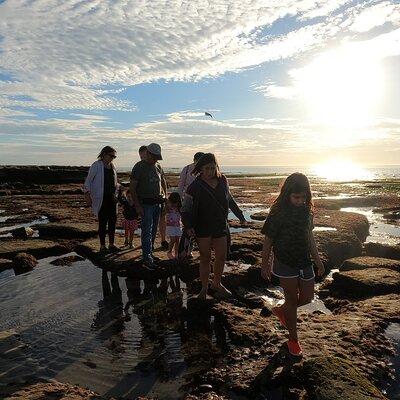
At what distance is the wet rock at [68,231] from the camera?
11525 mm

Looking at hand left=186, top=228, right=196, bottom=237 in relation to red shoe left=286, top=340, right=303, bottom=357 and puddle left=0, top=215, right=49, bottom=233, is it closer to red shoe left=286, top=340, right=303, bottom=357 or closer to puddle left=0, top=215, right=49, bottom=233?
red shoe left=286, top=340, right=303, bottom=357

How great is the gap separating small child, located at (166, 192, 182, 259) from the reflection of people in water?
1514 mm

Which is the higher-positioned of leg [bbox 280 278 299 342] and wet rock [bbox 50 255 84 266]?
leg [bbox 280 278 299 342]

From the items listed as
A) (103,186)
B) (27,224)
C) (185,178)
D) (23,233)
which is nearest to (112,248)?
(103,186)

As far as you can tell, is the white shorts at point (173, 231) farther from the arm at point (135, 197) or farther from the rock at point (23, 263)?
the rock at point (23, 263)

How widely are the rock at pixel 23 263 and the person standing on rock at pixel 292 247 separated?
228 inches

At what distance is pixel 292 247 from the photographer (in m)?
4.30

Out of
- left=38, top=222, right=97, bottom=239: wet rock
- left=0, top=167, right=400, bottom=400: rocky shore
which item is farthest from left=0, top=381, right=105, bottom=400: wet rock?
left=38, top=222, right=97, bottom=239: wet rock

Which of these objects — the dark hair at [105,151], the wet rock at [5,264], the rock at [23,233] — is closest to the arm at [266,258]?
the dark hair at [105,151]

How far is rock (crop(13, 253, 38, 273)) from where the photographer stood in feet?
26.7

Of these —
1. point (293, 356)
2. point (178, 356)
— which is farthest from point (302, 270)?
point (178, 356)

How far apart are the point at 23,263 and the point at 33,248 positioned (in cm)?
122

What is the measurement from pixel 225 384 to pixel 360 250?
7835 mm

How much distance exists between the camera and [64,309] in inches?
231
